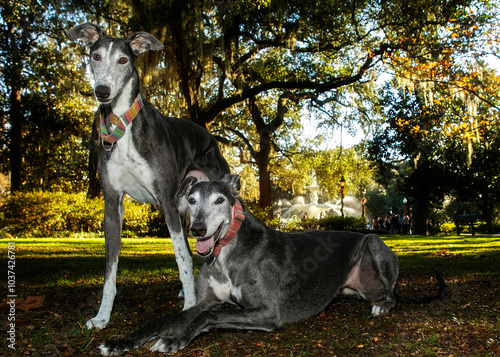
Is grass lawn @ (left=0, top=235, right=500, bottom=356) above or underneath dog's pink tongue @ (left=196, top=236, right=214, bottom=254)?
underneath

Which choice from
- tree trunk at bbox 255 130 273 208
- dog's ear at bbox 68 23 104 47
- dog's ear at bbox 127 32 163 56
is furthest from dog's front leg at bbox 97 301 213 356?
tree trunk at bbox 255 130 273 208

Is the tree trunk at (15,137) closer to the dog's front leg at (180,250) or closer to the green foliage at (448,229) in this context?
the dog's front leg at (180,250)

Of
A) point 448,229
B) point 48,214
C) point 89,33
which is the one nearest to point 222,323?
point 89,33

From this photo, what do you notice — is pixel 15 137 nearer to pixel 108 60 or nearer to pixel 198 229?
pixel 108 60

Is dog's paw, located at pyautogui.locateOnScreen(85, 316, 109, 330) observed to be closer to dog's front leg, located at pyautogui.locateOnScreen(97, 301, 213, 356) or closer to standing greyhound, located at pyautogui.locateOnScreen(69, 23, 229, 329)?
standing greyhound, located at pyautogui.locateOnScreen(69, 23, 229, 329)

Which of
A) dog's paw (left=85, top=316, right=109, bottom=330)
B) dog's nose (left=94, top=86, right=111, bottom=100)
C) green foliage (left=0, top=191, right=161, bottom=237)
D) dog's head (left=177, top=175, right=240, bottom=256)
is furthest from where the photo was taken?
green foliage (left=0, top=191, right=161, bottom=237)

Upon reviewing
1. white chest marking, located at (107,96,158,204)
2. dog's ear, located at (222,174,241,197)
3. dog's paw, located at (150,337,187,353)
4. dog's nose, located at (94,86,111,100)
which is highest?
dog's nose, located at (94,86,111,100)

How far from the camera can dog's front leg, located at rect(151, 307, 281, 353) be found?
3072mm

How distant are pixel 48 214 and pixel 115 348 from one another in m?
18.0

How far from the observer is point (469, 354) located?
3078mm

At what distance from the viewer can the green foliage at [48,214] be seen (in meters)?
18.5

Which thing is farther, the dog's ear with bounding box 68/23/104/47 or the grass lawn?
the dog's ear with bounding box 68/23/104/47

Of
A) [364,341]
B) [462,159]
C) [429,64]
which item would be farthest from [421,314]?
[462,159]

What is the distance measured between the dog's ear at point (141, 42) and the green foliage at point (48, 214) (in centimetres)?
1673
